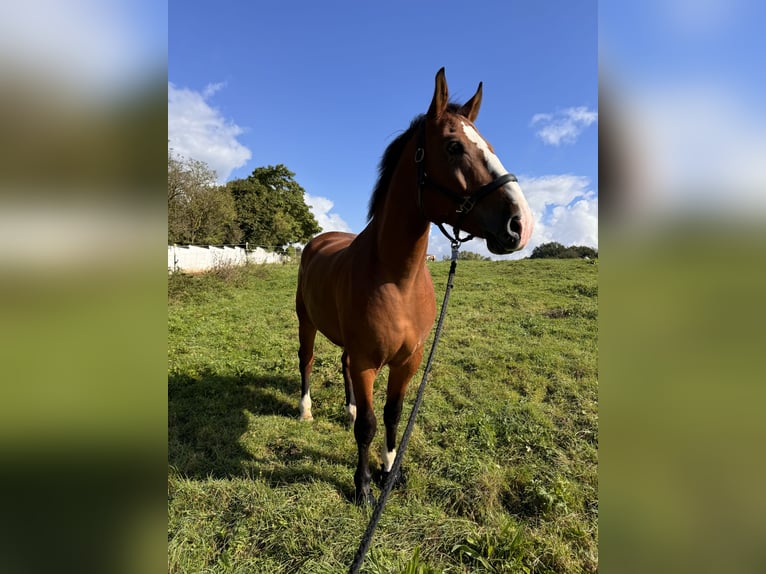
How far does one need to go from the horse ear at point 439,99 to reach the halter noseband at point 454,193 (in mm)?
97

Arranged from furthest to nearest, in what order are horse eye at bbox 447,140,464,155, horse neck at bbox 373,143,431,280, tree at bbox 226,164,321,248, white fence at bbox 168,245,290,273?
tree at bbox 226,164,321,248, white fence at bbox 168,245,290,273, horse neck at bbox 373,143,431,280, horse eye at bbox 447,140,464,155

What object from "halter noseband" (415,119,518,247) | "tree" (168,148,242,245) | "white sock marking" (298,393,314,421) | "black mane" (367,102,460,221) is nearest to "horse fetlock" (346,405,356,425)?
"white sock marking" (298,393,314,421)

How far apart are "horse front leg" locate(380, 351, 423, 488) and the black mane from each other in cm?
123

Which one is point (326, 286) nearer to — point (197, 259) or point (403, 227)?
point (403, 227)

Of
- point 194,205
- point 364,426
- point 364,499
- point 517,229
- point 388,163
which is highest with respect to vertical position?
point 194,205

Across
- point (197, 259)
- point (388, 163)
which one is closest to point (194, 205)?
point (197, 259)

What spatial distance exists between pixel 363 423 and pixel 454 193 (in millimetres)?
1786

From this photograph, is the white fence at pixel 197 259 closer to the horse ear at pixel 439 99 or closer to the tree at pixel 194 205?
the tree at pixel 194 205

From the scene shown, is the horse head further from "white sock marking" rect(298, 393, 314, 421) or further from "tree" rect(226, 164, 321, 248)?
"tree" rect(226, 164, 321, 248)

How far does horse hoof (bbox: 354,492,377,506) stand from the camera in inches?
105

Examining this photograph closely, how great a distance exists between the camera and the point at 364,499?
8.81 ft
